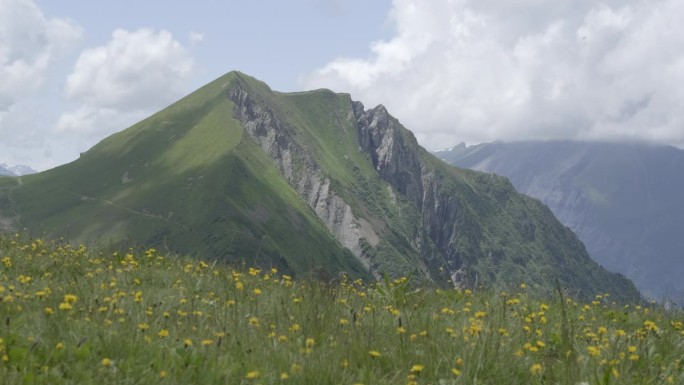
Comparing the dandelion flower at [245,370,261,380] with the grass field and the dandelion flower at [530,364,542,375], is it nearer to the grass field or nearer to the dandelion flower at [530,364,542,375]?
the grass field

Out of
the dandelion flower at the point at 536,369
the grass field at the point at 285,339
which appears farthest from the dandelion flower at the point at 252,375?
the dandelion flower at the point at 536,369

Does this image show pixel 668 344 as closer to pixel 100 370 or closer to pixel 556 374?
pixel 556 374

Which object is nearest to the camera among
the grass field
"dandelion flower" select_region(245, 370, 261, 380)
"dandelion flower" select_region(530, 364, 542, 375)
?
"dandelion flower" select_region(245, 370, 261, 380)

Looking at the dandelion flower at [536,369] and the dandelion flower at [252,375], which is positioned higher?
the dandelion flower at [252,375]

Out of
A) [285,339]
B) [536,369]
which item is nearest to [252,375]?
[285,339]

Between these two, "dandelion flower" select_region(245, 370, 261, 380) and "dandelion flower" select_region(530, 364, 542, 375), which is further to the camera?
"dandelion flower" select_region(530, 364, 542, 375)

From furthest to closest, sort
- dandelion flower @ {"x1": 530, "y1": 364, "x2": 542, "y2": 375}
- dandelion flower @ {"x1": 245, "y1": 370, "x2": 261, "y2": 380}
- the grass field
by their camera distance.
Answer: dandelion flower @ {"x1": 530, "y1": 364, "x2": 542, "y2": 375} < the grass field < dandelion flower @ {"x1": 245, "y1": 370, "x2": 261, "y2": 380}

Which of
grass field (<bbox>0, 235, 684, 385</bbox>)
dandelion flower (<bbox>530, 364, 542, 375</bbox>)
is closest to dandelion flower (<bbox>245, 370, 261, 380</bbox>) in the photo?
grass field (<bbox>0, 235, 684, 385</bbox>)

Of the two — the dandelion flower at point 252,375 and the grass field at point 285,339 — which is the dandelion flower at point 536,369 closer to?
the grass field at point 285,339

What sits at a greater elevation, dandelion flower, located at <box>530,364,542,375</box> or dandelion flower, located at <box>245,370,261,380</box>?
dandelion flower, located at <box>245,370,261,380</box>

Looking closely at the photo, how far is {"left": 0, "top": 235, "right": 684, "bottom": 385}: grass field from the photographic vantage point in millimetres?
4629

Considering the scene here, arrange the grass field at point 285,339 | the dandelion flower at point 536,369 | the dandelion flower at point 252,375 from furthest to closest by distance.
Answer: the dandelion flower at point 536,369 < the grass field at point 285,339 < the dandelion flower at point 252,375

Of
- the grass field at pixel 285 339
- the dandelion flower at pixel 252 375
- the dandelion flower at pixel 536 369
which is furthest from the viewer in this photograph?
the dandelion flower at pixel 536 369

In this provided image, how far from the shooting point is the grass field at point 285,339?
4629 mm
